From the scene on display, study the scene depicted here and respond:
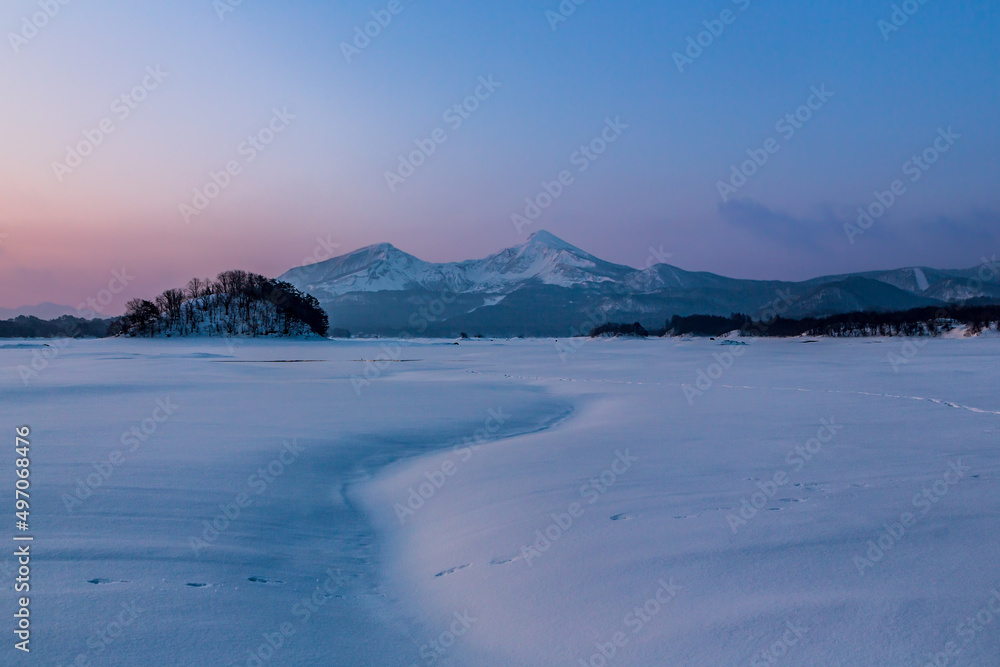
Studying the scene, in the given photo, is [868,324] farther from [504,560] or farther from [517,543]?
[504,560]

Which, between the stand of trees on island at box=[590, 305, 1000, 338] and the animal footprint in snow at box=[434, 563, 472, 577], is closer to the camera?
the animal footprint in snow at box=[434, 563, 472, 577]

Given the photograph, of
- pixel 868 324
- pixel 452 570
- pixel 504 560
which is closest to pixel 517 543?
pixel 504 560

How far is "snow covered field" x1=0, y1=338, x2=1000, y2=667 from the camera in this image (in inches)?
129

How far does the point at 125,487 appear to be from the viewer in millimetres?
6219

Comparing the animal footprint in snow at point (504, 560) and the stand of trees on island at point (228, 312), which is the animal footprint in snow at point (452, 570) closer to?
the animal footprint in snow at point (504, 560)

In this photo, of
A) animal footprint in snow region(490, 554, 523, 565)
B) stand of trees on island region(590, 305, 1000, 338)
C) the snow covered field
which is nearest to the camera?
the snow covered field

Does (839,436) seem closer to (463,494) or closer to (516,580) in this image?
(463,494)

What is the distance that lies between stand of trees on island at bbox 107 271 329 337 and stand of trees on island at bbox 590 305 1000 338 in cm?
6044

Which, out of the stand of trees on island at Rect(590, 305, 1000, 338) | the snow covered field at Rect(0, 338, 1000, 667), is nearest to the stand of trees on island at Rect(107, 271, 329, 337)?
the stand of trees on island at Rect(590, 305, 1000, 338)

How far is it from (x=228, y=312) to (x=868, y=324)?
88.4m

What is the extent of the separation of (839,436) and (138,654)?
903 cm

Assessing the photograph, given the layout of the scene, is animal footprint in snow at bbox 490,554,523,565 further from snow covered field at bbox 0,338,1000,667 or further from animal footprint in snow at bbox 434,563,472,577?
animal footprint in snow at bbox 434,563,472,577

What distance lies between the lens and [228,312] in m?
78.6

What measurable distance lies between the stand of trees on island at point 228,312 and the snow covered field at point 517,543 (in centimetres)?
6908
